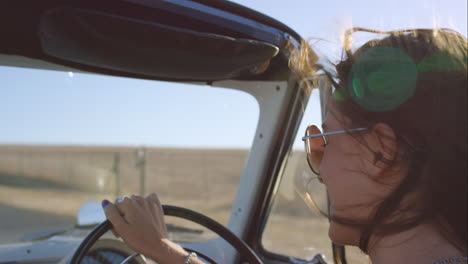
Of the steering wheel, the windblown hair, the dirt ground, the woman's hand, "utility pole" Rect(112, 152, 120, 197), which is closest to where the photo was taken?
the windblown hair

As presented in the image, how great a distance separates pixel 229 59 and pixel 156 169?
31451 mm

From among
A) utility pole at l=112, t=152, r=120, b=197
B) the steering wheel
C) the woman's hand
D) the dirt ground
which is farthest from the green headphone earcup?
utility pole at l=112, t=152, r=120, b=197

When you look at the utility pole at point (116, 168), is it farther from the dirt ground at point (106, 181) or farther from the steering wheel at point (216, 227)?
the steering wheel at point (216, 227)

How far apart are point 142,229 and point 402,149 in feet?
3.64

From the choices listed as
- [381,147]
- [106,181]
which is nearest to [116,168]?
[106,181]

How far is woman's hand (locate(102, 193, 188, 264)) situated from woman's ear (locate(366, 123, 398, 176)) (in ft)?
3.09

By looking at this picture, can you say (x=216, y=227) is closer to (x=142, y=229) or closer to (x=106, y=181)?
(x=142, y=229)

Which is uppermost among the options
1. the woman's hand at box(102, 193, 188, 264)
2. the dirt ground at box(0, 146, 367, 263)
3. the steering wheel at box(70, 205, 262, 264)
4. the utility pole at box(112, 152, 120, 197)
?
the woman's hand at box(102, 193, 188, 264)

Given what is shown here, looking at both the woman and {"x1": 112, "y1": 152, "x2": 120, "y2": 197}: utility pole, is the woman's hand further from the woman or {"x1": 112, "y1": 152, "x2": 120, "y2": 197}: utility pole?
{"x1": 112, "y1": 152, "x2": 120, "y2": 197}: utility pole

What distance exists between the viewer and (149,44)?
2.37 m

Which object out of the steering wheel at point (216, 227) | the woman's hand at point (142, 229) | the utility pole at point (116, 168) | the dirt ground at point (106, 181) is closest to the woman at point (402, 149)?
the woman's hand at point (142, 229)

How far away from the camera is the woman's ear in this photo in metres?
1.32

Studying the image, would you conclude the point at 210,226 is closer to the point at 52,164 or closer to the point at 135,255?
the point at 135,255

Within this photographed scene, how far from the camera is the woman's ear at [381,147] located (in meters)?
1.32
